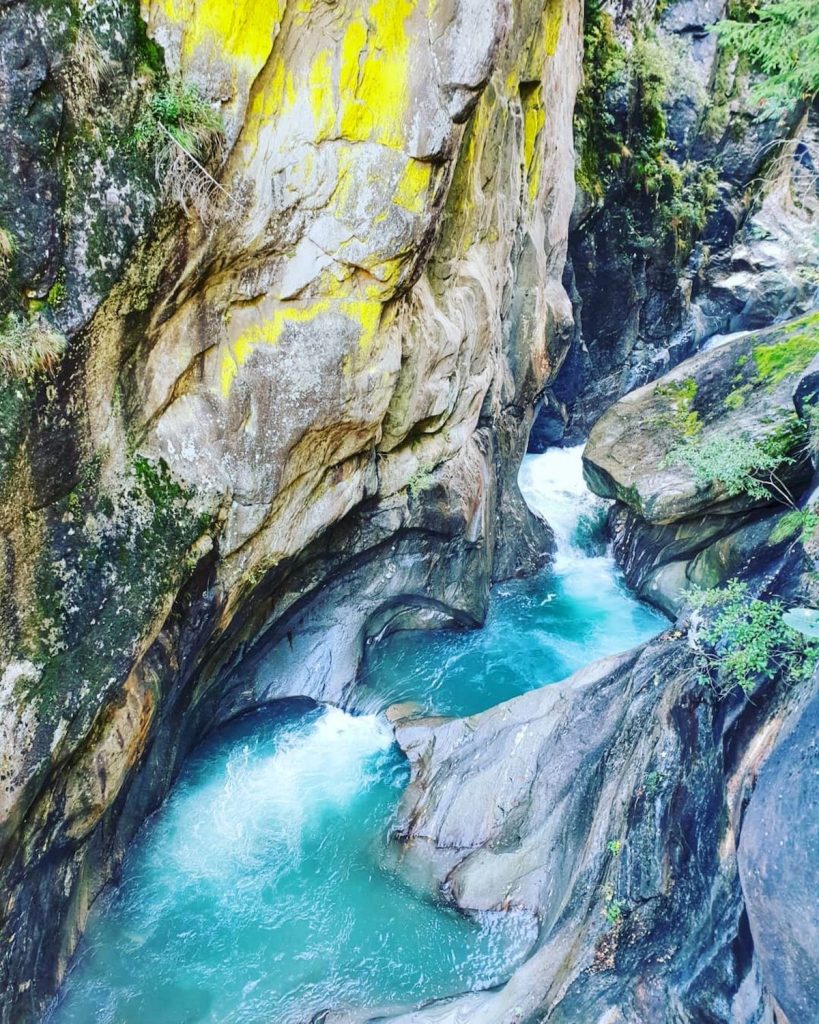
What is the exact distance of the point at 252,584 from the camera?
7.62m

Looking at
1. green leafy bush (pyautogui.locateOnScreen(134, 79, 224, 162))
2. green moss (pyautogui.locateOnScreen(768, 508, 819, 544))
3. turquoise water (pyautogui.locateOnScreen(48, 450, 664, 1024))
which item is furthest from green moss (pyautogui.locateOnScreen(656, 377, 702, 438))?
green leafy bush (pyautogui.locateOnScreen(134, 79, 224, 162))

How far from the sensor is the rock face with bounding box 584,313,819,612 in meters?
10.1

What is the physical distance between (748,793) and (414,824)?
4.05 metres

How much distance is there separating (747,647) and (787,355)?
25.8 feet

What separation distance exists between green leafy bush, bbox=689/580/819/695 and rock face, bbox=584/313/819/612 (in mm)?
2421

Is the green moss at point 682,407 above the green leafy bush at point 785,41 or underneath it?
underneath

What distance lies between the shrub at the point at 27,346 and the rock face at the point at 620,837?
19.2ft

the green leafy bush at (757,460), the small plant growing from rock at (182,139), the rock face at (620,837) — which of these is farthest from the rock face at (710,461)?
the small plant growing from rock at (182,139)

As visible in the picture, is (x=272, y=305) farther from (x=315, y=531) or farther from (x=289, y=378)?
(x=315, y=531)

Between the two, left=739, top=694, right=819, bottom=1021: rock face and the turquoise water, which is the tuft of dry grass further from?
the turquoise water

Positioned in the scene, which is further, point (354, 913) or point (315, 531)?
point (315, 531)

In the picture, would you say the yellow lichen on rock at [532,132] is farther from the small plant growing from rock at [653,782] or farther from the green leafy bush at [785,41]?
the small plant growing from rock at [653,782]

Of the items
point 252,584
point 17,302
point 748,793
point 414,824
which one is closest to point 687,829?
point 748,793

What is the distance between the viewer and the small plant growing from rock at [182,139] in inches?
202
